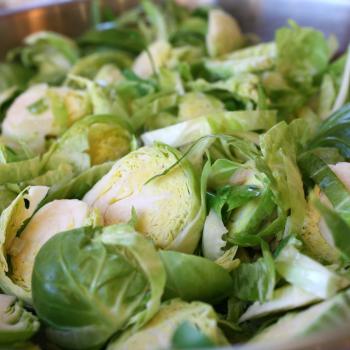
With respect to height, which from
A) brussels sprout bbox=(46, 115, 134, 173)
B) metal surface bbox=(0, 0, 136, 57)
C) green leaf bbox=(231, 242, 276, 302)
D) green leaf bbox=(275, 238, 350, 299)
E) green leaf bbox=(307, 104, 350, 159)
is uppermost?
metal surface bbox=(0, 0, 136, 57)

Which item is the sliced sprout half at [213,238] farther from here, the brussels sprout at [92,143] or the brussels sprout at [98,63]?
the brussels sprout at [98,63]

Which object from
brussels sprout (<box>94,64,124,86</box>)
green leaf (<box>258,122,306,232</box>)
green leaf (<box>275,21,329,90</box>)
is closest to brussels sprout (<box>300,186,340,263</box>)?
green leaf (<box>258,122,306,232</box>)

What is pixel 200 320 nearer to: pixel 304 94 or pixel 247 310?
pixel 247 310

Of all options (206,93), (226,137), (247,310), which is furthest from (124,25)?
(247,310)

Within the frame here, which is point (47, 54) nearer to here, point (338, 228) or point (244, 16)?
point (244, 16)

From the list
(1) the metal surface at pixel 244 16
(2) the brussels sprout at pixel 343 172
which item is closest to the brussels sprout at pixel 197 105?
(2) the brussels sprout at pixel 343 172

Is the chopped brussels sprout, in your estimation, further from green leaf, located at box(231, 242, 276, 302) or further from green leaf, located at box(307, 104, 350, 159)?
green leaf, located at box(307, 104, 350, 159)

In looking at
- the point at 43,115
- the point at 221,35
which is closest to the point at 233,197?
the point at 43,115
